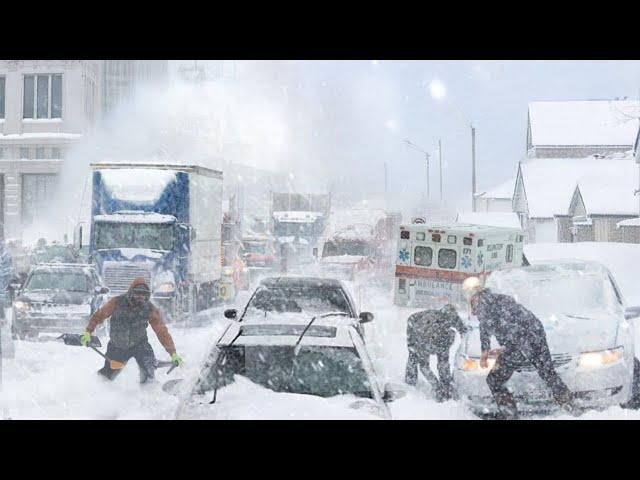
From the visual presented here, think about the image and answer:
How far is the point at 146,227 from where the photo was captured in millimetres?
15836

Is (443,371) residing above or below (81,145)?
below

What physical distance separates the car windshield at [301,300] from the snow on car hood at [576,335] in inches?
69.9

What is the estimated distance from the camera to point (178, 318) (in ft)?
52.1

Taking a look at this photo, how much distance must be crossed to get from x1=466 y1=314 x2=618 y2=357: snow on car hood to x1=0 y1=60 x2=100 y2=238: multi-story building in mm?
11687

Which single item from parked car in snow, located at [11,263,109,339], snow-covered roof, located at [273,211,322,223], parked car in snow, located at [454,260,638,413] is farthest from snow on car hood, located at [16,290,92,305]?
snow-covered roof, located at [273,211,322,223]

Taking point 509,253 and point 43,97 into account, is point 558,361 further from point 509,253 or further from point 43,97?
point 43,97

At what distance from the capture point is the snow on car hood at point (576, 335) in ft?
25.9

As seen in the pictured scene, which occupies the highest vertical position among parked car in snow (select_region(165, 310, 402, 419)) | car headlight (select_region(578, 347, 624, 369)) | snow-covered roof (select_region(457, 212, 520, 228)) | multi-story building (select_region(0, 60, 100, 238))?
multi-story building (select_region(0, 60, 100, 238))

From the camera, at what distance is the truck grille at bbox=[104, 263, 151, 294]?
51.6 ft

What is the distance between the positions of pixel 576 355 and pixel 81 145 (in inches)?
819

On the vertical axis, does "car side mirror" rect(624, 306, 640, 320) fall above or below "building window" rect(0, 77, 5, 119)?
below

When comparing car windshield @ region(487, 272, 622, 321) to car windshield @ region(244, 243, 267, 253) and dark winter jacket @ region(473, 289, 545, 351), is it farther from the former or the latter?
car windshield @ region(244, 243, 267, 253)
